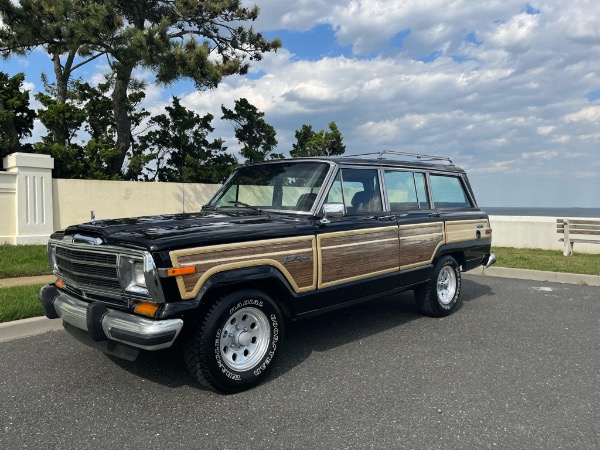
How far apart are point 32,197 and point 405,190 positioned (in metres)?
9.00

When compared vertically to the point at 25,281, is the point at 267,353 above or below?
below

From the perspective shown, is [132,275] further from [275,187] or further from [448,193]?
[448,193]

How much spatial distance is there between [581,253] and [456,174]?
25.2ft

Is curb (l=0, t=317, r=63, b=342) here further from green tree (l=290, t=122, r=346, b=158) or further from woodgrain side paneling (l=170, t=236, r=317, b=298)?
green tree (l=290, t=122, r=346, b=158)

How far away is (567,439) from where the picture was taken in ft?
10.3

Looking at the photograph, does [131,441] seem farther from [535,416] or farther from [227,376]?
[535,416]

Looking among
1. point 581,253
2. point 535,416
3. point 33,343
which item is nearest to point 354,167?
point 535,416

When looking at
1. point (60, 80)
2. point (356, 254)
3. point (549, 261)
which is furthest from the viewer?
point (60, 80)

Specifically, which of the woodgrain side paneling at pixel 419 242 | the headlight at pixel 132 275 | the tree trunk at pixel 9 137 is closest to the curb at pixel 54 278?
the headlight at pixel 132 275

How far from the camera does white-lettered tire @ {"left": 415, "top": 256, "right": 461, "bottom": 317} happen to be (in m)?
6.09

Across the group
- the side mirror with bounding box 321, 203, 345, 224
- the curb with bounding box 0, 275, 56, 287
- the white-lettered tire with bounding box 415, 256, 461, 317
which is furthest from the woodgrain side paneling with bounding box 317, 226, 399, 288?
the curb with bounding box 0, 275, 56, 287

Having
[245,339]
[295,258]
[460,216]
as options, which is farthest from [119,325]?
[460,216]

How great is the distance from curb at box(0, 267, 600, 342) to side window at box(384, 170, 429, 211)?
13.7ft

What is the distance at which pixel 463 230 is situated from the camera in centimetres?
658
